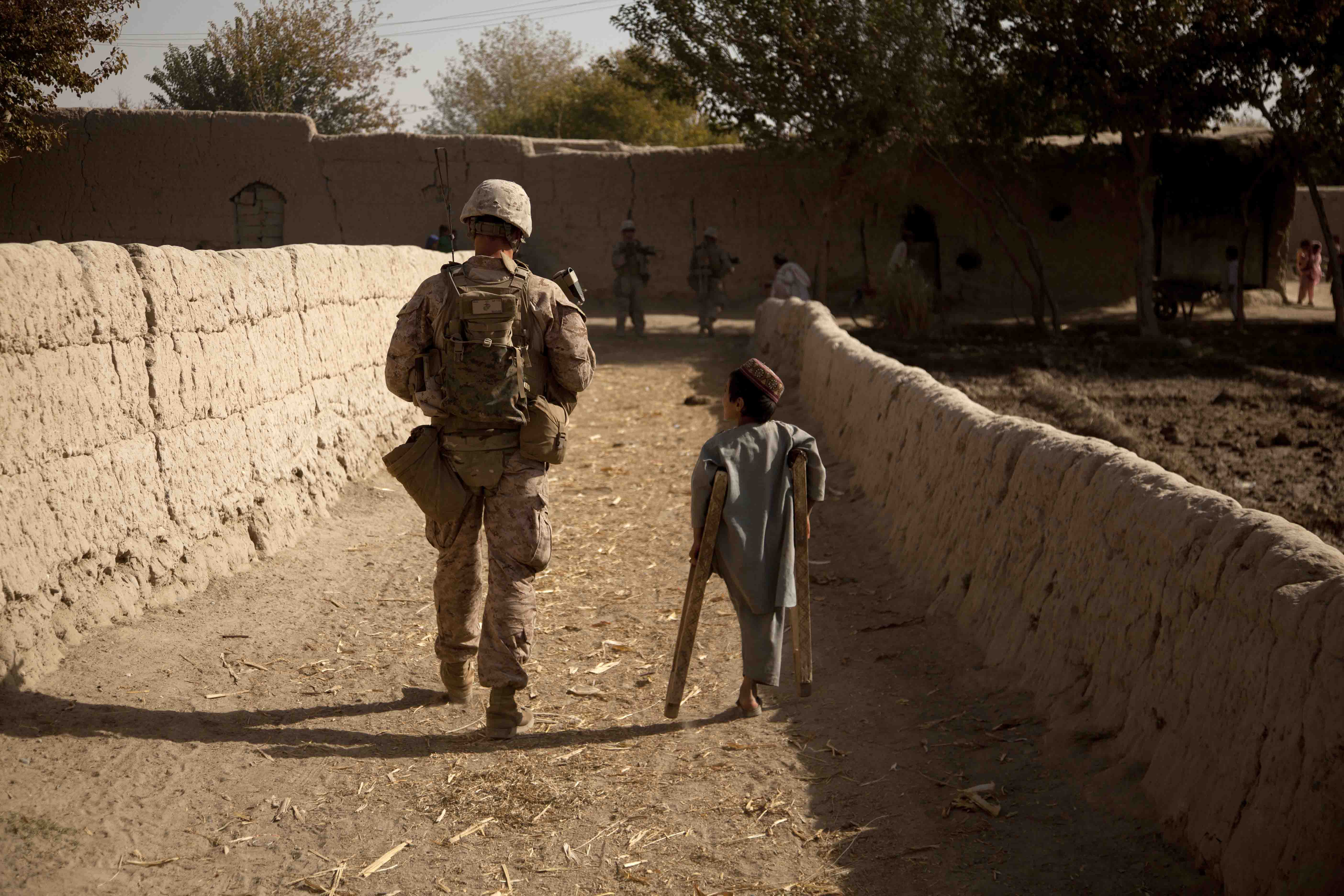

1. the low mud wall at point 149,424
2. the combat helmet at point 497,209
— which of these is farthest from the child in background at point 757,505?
the low mud wall at point 149,424

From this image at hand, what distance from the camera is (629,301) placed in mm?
16969

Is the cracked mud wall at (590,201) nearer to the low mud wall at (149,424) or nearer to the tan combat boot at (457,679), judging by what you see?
the low mud wall at (149,424)

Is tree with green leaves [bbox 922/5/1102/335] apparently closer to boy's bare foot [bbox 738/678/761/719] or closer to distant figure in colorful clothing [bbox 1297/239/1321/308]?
distant figure in colorful clothing [bbox 1297/239/1321/308]

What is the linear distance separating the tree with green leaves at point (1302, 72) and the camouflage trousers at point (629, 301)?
27.1 feet

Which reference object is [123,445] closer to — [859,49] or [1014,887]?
[1014,887]

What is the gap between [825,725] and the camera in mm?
4312

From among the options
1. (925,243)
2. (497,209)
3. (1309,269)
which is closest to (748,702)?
(497,209)

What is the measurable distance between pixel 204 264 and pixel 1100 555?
428cm

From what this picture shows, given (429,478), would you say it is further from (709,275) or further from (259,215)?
(259,215)

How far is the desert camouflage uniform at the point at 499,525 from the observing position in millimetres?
4227

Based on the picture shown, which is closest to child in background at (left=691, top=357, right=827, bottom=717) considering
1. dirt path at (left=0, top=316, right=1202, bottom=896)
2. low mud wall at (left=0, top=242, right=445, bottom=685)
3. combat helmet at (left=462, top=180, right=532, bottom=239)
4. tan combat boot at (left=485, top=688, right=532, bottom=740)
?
dirt path at (left=0, top=316, right=1202, bottom=896)

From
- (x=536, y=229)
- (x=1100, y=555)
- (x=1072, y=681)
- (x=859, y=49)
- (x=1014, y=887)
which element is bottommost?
(x=1014, y=887)

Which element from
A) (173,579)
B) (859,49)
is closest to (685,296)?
(859,49)

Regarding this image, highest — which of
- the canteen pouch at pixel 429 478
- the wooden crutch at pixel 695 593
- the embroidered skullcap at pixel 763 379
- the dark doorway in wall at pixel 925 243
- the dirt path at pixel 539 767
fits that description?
the dark doorway in wall at pixel 925 243
